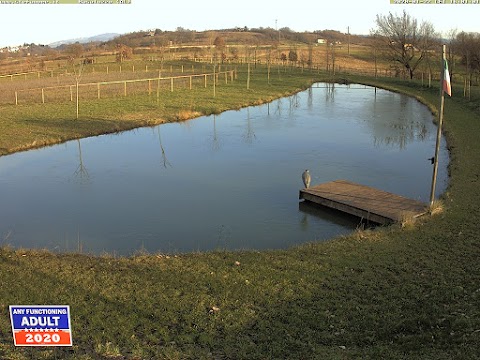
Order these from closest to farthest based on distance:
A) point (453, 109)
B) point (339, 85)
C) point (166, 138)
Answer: point (166, 138)
point (453, 109)
point (339, 85)

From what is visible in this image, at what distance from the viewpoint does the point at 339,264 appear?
7945 millimetres

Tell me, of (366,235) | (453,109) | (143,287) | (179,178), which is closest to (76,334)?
(143,287)

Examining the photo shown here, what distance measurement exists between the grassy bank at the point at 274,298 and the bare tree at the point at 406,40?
42.1m

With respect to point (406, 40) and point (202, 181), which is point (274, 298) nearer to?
point (202, 181)

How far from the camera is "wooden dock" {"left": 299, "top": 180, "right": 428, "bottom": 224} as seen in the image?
10445 millimetres

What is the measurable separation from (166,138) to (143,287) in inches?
555

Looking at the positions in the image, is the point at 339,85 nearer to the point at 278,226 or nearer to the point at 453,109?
the point at 453,109

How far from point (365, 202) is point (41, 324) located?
28.2 feet

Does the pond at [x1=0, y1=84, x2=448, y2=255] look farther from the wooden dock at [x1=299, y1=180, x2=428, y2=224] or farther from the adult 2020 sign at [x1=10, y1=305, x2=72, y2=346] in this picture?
the adult 2020 sign at [x1=10, y1=305, x2=72, y2=346]

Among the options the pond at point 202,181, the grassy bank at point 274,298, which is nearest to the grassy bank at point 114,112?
the pond at point 202,181

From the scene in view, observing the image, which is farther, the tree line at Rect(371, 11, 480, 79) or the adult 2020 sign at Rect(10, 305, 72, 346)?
the tree line at Rect(371, 11, 480, 79)

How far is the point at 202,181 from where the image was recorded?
1422cm

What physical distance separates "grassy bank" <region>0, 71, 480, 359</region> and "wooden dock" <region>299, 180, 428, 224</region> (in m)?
0.81

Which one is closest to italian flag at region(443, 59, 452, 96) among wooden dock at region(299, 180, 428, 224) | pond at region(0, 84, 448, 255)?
wooden dock at region(299, 180, 428, 224)
